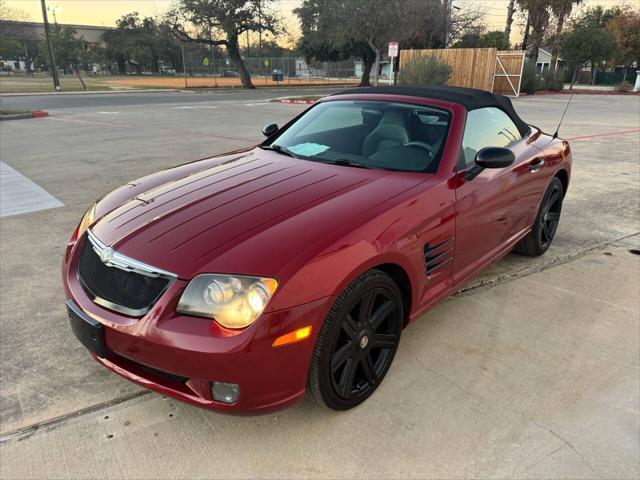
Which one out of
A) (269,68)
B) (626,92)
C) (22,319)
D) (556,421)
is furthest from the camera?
(269,68)

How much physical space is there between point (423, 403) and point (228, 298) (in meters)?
1.21

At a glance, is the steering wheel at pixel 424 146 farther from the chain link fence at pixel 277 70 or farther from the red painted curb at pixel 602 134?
the chain link fence at pixel 277 70

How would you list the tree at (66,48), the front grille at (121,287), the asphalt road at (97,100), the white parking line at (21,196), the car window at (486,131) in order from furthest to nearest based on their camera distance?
1. the tree at (66,48)
2. the asphalt road at (97,100)
3. the white parking line at (21,196)
4. the car window at (486,131)
5. the front grille at (121,287)

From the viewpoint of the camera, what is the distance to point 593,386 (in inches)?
103

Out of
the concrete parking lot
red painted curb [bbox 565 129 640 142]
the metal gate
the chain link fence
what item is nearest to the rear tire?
the concrete parking lot

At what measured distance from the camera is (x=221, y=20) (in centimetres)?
3428

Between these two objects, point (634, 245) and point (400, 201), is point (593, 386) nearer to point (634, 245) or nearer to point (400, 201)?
point (400, 201)

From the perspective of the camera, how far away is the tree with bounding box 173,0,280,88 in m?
33.7

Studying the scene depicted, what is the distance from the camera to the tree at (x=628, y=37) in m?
44.8

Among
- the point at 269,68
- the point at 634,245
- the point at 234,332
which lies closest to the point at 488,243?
the point at 234,332

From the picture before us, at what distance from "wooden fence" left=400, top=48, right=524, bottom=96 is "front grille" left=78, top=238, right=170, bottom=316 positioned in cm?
2719

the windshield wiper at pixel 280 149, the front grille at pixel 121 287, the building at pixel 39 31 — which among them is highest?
the building at pixel 39 31

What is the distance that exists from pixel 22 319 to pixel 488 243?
316cm

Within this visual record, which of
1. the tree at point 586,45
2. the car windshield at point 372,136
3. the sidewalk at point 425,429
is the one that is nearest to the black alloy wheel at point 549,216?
the sidewalk at point 425,429
